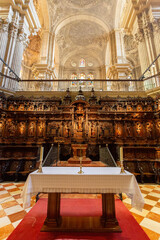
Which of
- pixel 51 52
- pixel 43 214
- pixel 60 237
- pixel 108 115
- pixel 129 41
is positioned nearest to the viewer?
pixel 60 237

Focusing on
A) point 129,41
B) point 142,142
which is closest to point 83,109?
point 142,142

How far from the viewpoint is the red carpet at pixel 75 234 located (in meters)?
1.80

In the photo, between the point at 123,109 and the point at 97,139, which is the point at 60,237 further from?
the point at 123,109

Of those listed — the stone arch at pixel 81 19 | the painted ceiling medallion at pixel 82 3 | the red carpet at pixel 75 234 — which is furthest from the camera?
the stone arch at pixel 81 19

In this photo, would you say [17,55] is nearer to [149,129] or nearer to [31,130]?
[31,130]

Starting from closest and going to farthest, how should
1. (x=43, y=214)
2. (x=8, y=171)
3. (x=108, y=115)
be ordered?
(x=43, y=214)
(x=8, y=171)
(x=108, y=115)

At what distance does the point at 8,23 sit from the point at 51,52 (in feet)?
20.1

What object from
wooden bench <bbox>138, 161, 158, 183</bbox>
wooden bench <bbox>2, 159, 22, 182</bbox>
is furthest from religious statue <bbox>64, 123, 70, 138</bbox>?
wooden bench <bbox>138, 161, 158, 183</bbox>

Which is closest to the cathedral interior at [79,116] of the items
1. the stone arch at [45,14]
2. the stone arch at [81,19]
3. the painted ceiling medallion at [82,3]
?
the stone arch at [45,14]

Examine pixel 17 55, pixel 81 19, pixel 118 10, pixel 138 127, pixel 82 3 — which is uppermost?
pixel 82 3

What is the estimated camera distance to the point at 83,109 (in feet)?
23.1

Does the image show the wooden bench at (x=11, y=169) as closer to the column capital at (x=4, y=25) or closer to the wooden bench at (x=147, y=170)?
the wooden bench at (x=147, y=170)

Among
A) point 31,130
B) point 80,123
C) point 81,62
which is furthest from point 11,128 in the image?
point 81,62

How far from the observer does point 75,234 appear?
185 cm
